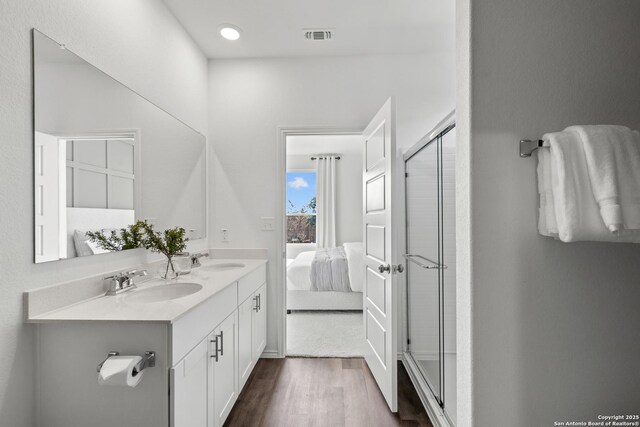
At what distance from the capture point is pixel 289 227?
21.2 ft

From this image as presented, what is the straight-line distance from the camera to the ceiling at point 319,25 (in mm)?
2242

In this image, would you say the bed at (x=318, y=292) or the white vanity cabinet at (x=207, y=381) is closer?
the white vanity cabinet at (x=207, y=381)

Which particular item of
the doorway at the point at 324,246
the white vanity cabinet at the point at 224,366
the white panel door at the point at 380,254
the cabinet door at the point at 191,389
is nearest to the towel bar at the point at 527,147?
the white panel door at the point at 380,254

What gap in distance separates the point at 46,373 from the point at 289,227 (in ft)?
17.2

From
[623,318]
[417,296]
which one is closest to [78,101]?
[623,318]

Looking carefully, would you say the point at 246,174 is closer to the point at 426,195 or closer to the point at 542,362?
the point at 426,195

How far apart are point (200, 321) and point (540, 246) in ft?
4.47

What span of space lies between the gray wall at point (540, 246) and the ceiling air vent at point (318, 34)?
68.6 inches

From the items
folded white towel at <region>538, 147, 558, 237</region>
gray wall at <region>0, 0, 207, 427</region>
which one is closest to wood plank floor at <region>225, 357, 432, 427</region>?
gray wall at <region>0, 0, 207, 427</region>

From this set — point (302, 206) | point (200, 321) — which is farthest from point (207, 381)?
point (302, 206)

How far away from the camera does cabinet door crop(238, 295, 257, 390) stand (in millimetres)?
2100

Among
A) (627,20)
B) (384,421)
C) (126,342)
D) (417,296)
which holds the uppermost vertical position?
(627,20)

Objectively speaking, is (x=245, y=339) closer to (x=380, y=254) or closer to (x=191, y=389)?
(x=191, y=389)

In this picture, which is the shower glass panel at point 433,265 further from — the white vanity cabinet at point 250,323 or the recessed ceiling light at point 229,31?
the recessed ceiling light at point 229,31
